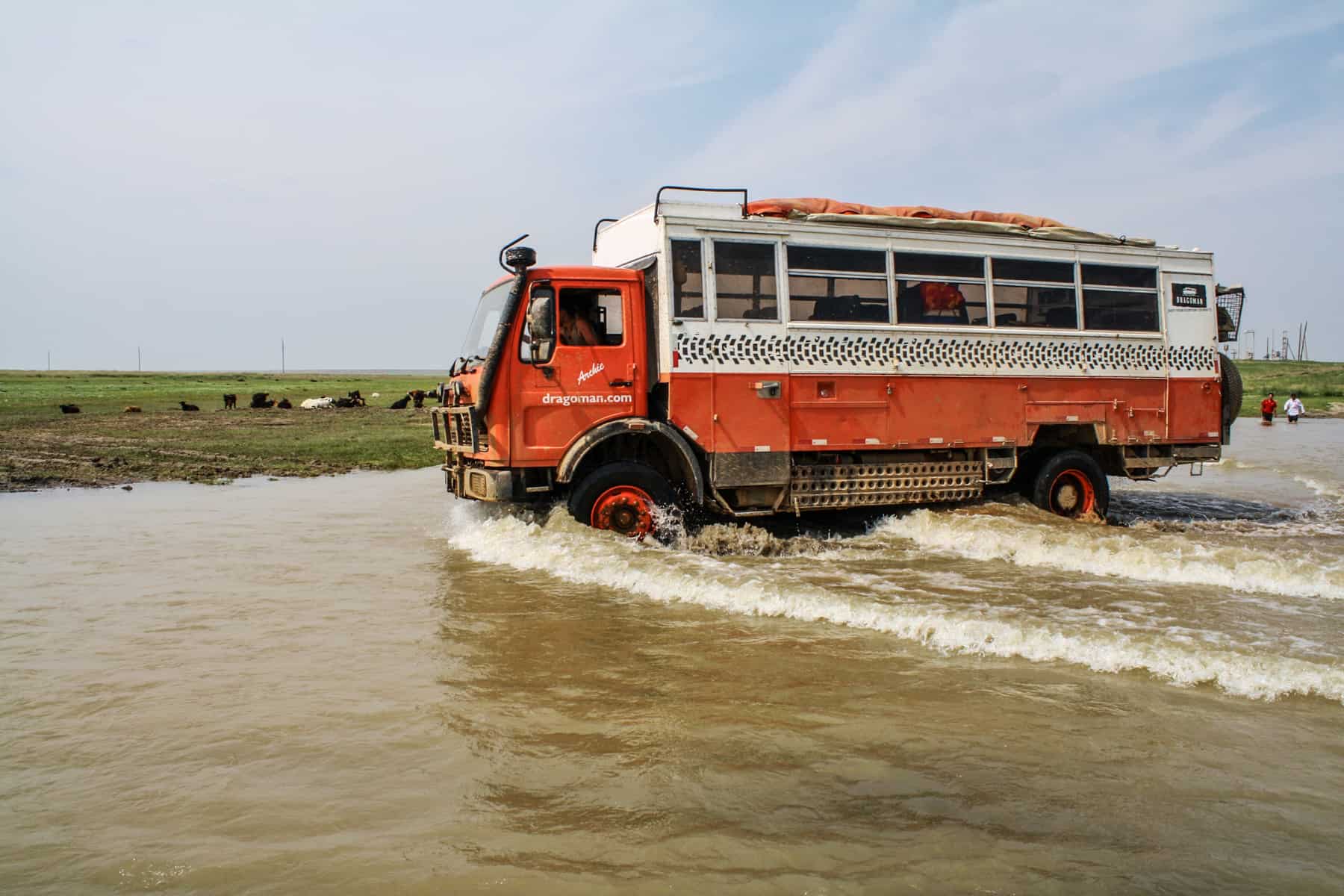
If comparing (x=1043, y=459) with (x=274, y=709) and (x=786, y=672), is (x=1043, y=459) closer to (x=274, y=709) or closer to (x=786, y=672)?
(x=786, y=672)

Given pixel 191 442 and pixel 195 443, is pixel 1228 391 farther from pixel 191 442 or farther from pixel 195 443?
pixel 191 442

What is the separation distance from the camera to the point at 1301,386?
65.1m

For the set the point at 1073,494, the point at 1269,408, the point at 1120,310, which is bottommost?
the point at 1073,494

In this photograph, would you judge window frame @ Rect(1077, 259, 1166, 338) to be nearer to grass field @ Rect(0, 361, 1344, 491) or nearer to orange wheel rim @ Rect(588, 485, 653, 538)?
orange wheel rim @ Rect(588, 485, 653, 538)

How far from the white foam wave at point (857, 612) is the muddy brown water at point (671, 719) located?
1.3 inches

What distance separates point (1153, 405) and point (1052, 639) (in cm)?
691

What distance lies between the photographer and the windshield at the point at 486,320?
9.40 metres

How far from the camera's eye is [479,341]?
382 inches

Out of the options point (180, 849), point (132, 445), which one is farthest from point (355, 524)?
point (132, 445)

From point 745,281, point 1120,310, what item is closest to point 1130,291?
point 1120,310

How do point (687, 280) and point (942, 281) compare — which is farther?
point (942, 281)

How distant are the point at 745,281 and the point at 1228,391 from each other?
6.97 m

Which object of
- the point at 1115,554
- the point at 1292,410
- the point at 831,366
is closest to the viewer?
the point at 1115,554

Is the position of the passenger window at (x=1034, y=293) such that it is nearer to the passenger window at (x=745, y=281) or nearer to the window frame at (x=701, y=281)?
the passenger window at (x=745, y=281)
